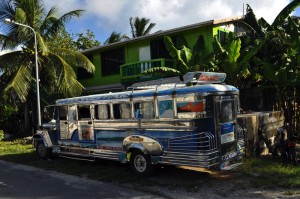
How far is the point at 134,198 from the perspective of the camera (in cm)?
801

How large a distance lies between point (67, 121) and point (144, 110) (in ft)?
11.9

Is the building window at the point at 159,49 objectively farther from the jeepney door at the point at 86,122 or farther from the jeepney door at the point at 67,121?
the jeepney door at the point at 86,122

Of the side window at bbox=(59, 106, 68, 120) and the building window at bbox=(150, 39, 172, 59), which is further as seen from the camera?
the building window at bbox=(150, 39, 172, 59)

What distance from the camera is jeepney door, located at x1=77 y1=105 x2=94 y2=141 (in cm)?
1138

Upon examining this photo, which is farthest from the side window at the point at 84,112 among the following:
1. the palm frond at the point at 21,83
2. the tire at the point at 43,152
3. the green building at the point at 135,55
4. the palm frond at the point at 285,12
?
the palm frond at the point at 21,83

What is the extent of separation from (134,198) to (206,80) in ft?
11.6

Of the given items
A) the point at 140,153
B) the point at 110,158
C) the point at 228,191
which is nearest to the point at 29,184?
the point at 110,158

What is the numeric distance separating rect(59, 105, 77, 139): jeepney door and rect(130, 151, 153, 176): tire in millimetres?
2806

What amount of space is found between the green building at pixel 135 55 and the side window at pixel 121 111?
9.84m

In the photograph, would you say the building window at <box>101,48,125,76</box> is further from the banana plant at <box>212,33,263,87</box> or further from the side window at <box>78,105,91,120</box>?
the side window at <box>78,105,91,120</box>

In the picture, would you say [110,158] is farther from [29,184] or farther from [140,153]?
[29,184]

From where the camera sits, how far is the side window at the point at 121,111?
1028 centimetres

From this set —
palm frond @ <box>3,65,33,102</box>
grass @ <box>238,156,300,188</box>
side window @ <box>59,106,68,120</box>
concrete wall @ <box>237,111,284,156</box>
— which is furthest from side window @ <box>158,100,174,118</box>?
palm frond @ <box>3,65,33,102</box>

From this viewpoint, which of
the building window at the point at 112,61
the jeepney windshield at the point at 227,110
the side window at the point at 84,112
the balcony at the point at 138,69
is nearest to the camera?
the jeepney windshield at the point at 227,110
